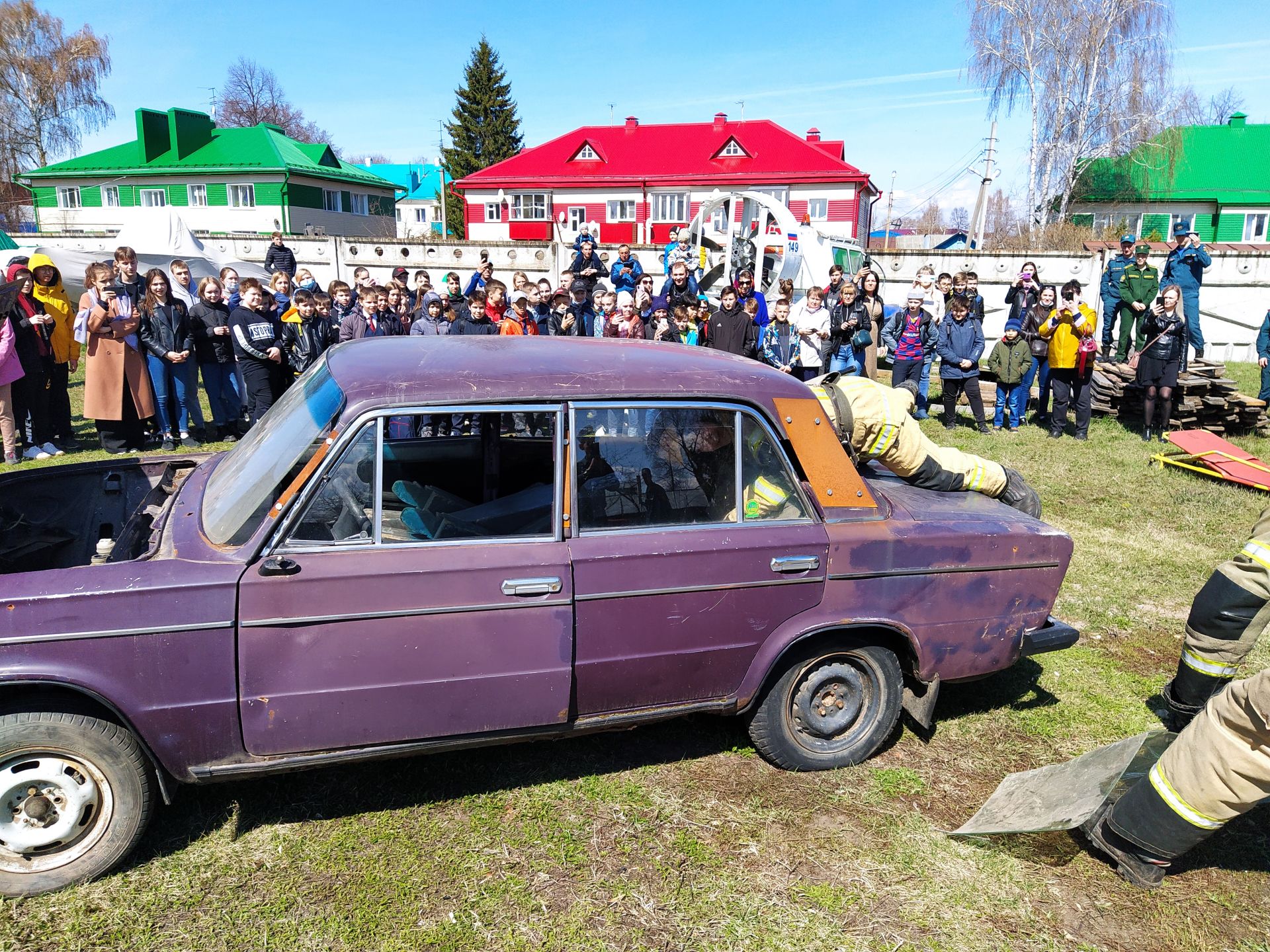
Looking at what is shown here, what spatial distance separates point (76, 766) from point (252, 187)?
4357cm

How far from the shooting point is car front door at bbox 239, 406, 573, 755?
2947 mm

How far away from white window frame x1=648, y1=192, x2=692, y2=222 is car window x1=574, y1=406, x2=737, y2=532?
123ft

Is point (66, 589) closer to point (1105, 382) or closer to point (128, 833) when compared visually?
point (128, 833)

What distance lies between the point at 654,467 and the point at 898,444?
133cm

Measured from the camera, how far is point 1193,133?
42.6m

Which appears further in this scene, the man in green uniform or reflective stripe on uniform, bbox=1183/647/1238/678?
the man in green uniform

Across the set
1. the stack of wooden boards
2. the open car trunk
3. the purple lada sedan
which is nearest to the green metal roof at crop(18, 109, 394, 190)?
the stack of wooden boards

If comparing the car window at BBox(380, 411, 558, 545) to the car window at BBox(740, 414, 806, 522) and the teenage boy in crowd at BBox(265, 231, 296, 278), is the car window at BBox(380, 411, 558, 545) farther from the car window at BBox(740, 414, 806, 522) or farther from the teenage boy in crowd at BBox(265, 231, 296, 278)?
the teenage boy in crowd at BBox(265, 231, 296, 278)

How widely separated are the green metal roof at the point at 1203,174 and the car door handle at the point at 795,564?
1527 inches

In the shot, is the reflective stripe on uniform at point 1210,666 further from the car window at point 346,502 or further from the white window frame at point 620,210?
the white window frame at point 620,210

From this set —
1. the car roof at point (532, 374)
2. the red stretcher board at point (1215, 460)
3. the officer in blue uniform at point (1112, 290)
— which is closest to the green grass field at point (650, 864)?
the car roof at point (532, 374)

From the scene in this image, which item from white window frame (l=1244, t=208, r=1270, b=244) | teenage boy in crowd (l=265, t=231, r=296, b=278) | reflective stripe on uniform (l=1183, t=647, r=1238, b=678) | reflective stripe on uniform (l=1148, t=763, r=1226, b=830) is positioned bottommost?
reflective stripe on uniform (l=1148, t=763, r=1226, b=830)

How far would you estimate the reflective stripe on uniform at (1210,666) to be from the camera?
154 inches

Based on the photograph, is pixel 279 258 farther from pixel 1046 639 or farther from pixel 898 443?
pixel 1046 639
